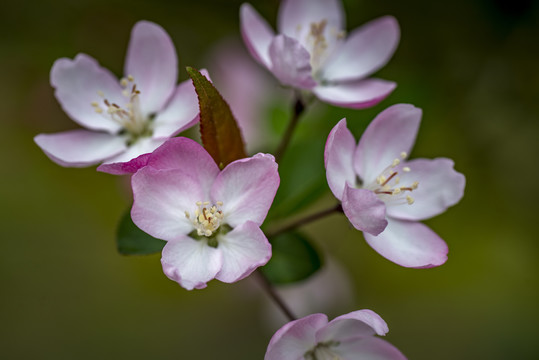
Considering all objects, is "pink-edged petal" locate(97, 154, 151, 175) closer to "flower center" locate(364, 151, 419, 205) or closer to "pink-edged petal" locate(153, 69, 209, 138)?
"pink-edged petal" locate(153, 69, 209, 138)

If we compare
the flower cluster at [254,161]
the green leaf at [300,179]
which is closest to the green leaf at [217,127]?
the flower cluster at [254,161]

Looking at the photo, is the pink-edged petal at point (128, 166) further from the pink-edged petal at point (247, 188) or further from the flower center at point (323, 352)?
the flower center at point (323, 352)

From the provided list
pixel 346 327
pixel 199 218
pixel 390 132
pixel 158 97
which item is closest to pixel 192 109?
pixel 158 97

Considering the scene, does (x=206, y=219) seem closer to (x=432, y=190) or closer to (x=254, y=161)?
(x=254, y=161)

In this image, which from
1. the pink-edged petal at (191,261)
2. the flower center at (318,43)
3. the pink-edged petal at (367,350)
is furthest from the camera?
the flower center at (318,43)

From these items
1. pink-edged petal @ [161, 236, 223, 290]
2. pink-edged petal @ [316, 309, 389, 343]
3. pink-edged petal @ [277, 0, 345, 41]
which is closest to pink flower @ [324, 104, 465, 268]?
pink-edged petal @ [316, 309, 389, 343]

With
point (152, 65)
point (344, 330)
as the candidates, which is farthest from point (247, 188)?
point (152, 65)
